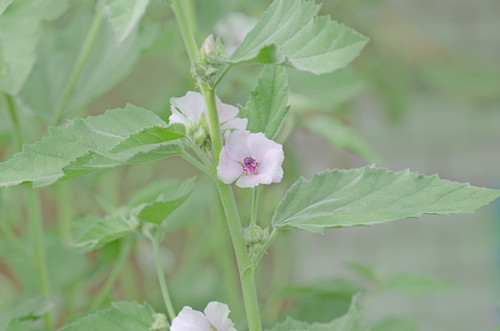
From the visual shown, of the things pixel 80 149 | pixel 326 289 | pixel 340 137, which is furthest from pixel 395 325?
pixel 80 149

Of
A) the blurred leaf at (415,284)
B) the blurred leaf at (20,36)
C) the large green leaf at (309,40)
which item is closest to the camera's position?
the large green leaf at (309,40)

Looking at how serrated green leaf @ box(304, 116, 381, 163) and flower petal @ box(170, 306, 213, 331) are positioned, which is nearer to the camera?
flower petal @ box(170, 306, 213, 331)

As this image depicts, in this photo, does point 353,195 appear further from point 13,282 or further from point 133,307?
point 13,282

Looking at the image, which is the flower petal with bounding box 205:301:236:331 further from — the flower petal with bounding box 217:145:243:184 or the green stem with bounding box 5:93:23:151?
the green stem with bounding box 5:93:23:151

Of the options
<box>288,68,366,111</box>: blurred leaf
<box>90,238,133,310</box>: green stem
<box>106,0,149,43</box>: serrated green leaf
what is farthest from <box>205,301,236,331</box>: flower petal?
<box>288,68,366,111</box>: blurred leaf

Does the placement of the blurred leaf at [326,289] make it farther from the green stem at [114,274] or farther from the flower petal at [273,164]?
the flower petal at [273,164]

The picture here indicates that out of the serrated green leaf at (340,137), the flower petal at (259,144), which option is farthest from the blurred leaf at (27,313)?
the serrated green leaf at (340,137)
